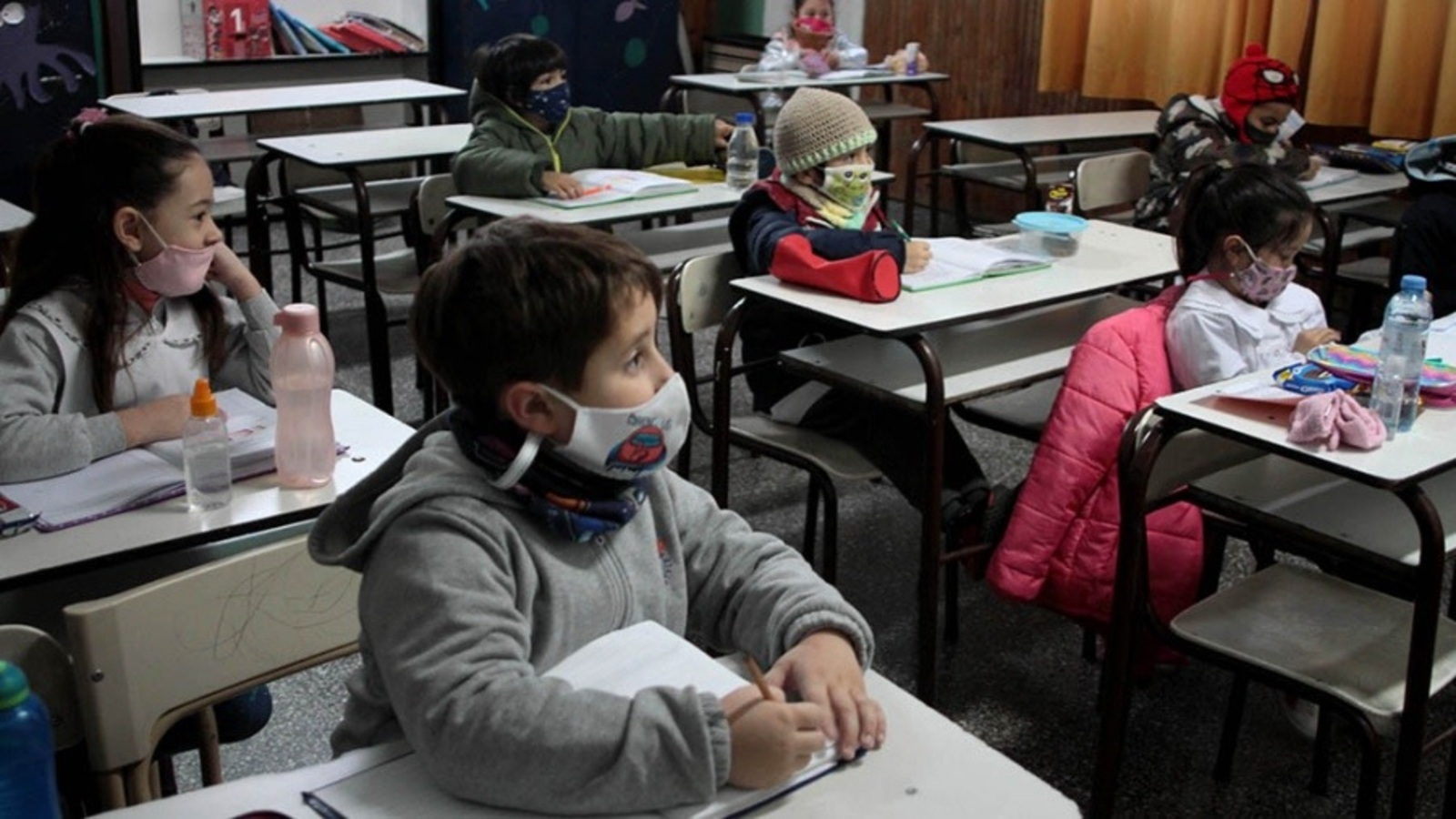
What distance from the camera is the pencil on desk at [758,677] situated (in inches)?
48.3

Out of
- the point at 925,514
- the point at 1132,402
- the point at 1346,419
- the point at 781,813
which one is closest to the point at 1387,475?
the point at 1346,419

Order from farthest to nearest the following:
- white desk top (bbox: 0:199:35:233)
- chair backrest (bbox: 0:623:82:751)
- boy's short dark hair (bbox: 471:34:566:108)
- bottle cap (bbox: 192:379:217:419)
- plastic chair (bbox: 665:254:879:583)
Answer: boy's short dark hair (bbox: 471:34:566:108) < white desk top (bbox: 0:199:35:233) < plastic chair (bbox: 665:254:879:583) < bottle cap (bbox: 192:379:217:419) < chair backrest (bbox: 0:623:82:751)

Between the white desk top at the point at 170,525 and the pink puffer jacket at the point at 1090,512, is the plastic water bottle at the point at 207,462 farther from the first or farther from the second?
the pink puffer jacket at the point at 1090,512

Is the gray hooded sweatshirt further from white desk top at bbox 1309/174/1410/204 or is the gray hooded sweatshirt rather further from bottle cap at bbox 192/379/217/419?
white desk top at bbox 1309/174/1410/204

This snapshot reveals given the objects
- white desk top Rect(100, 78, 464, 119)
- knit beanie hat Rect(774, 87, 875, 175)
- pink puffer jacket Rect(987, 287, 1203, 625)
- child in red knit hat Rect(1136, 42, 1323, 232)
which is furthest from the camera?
white desk top Rect(100, 78, 464, 119)

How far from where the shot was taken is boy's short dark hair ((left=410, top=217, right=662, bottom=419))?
4.20 ft

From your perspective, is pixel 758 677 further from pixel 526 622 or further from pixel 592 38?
pixel 592 38

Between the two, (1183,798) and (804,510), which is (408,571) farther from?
(804,510)

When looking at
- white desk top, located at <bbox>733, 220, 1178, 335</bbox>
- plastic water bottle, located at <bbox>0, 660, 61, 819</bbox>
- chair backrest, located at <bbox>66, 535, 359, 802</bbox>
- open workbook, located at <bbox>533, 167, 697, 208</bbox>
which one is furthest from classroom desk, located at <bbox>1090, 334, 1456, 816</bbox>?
open workbook, located at <bbox>533, 167, 697, 208</bbox>

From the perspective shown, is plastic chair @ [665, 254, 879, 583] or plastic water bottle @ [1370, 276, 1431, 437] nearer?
plastic water bottle @ [1370, 276, 1431, 437]

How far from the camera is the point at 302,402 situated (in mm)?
1929

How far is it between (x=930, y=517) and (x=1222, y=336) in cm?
60

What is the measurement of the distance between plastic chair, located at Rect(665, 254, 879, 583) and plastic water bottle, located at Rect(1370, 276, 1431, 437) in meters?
0.96

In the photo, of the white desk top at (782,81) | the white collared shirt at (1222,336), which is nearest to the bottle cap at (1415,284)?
the white collared shirt at (1222,336)
